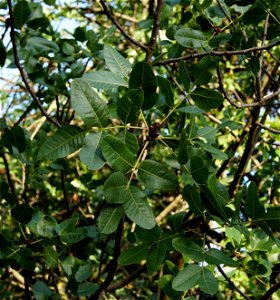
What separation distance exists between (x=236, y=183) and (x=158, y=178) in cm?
67

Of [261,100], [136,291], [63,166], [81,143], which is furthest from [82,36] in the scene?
[136,291]

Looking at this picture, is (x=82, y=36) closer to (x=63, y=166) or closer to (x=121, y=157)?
(x=63, y=166)

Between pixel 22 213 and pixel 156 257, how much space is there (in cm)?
38

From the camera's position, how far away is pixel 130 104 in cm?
85

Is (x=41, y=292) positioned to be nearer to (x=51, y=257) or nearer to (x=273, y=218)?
(x=51, y=257)

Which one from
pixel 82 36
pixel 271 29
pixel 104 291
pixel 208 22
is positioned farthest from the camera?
pixel 82 36

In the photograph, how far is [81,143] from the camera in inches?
34.6

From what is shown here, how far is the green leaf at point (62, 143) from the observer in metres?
0.86

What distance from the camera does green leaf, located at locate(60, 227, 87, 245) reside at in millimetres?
1162

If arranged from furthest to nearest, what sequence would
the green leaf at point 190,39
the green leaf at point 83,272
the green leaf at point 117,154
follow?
the green leaf at point 83,272, the green leaf at point 190,39, the green leaf at point 117,154

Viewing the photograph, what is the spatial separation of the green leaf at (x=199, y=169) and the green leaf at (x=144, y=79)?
165 millimetres

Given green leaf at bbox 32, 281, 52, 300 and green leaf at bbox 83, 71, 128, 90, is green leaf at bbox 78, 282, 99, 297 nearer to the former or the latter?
green leaf at bbox 32, 281, 52, 300

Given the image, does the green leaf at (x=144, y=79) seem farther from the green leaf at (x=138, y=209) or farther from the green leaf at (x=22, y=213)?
the green leaf at (x=22, y=213)

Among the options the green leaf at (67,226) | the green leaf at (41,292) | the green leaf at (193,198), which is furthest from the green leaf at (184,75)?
the green leaf at (41,292)
